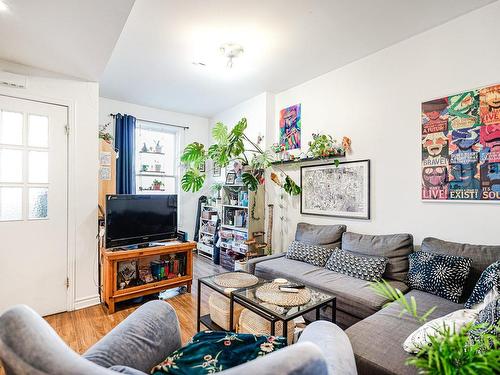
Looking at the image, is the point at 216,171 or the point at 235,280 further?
the point at 216,171

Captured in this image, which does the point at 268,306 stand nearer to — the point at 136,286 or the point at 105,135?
the point at 136,286

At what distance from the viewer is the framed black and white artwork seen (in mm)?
2750

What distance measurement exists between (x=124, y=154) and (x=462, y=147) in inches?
168

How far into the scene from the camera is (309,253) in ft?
9.11

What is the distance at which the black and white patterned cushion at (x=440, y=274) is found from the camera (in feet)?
5.87

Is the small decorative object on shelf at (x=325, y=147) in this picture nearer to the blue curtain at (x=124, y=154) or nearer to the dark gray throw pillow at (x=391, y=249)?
the dark gray throw pillow at (x=391, y=249)

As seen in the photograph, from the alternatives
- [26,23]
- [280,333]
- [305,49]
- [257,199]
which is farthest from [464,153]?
[26,23]

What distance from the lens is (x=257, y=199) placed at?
379 centimetres

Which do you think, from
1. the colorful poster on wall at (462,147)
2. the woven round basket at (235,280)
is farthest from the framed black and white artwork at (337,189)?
the woven round basket at (235,280)

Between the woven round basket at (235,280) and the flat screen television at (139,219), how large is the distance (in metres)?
1.15

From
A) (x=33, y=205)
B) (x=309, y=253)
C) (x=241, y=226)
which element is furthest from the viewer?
(x=241, y=226)

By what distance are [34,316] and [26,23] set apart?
2.05 metres

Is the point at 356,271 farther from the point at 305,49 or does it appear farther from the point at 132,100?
the point at 132,100

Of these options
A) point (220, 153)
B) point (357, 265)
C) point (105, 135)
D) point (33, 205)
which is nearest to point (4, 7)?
point (33, 205)
